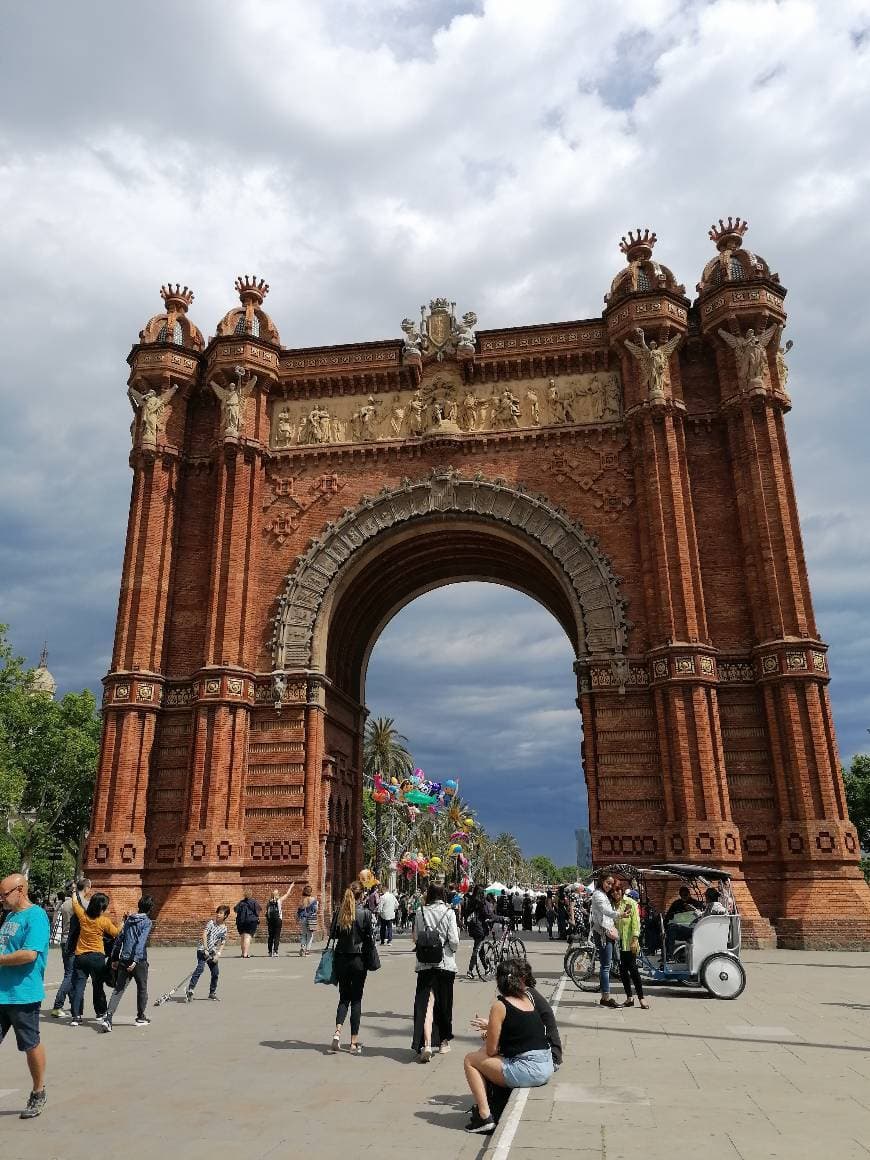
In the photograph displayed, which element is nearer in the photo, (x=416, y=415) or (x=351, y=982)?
(x=351, y=982)

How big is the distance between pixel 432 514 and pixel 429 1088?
63.7 ft

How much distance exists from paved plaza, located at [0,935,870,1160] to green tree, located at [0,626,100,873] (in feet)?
115

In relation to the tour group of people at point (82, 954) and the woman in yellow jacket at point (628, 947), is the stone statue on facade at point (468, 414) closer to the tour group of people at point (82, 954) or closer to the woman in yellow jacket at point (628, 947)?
the tour group of people at point (82, 954)

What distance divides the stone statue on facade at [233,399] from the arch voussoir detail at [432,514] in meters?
4.28

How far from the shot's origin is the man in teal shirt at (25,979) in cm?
629

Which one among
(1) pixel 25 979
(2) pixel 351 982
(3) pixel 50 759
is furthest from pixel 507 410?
(3) pixel 50 759

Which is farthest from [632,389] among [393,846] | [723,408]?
[393,846]

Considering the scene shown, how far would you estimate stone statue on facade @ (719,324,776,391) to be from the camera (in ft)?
78.1

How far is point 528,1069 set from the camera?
5605 mm

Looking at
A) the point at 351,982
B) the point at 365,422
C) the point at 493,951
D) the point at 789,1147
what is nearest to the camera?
the point at 789,1147

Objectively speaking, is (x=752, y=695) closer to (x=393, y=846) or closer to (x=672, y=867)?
(x=672, y=867)

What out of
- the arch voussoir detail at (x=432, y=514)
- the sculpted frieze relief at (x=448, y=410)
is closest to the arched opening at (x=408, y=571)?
the arch voussoir detail at (x=432, y=514)

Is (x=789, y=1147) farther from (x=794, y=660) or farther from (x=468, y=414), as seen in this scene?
(x=468, y=414)

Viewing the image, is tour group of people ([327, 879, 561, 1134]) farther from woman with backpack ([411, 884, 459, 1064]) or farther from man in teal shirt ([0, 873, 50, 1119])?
Answer: man in teal shirt ([0, 873, 50, 1119])
